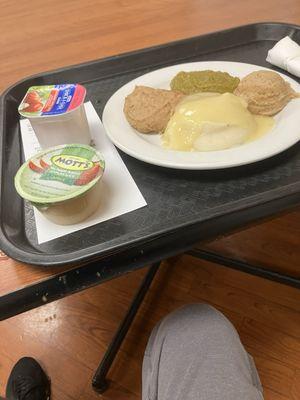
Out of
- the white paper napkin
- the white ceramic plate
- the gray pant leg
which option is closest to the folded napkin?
the white ceramic plate

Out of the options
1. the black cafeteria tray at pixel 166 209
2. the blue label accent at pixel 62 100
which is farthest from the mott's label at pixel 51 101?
the black cafeteria tray at pixel 166 209

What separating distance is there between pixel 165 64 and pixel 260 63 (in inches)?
8.8

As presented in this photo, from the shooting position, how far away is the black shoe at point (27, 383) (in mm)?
1046

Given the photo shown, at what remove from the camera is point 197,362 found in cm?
70

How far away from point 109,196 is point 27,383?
750 millimetres

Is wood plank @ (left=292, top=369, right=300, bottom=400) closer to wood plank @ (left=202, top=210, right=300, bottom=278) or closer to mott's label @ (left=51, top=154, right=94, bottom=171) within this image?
wood plank @ (left=202, top=210, right=300, bottom=278)

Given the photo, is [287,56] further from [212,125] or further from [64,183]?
[64,183]

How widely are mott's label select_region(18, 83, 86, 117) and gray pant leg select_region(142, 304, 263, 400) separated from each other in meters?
0.47

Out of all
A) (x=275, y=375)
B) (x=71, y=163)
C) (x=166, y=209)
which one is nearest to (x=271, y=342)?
(x=275, y=375)

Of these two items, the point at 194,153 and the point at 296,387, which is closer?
the point at 194,153

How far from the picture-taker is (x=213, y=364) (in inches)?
27.4

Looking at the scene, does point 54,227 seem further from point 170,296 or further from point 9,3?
point 9,3

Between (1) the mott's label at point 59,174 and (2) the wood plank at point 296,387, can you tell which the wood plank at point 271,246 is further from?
(1) the mott's label at point 59,174

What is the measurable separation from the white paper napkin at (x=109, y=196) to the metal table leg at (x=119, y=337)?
0.38 m
